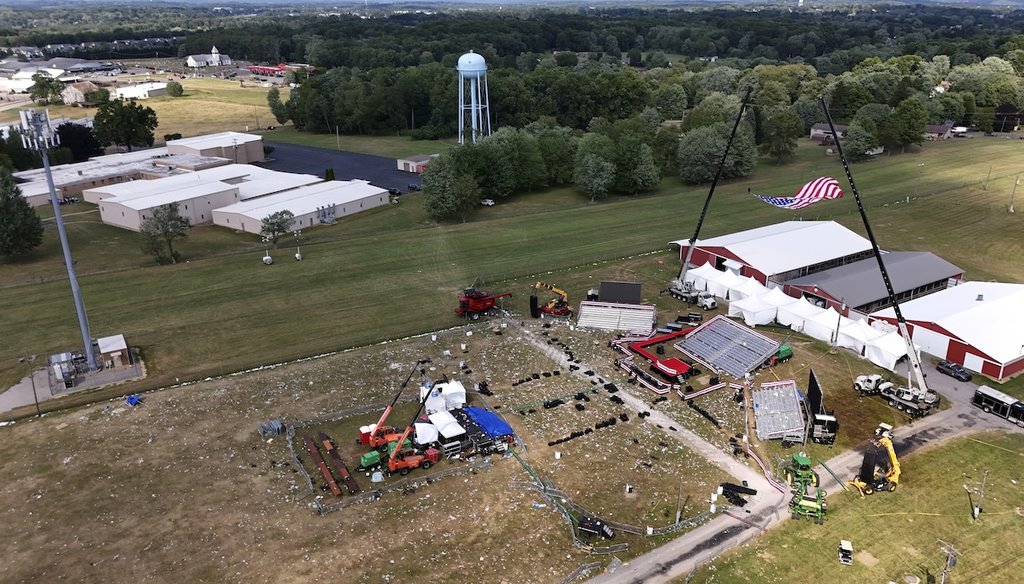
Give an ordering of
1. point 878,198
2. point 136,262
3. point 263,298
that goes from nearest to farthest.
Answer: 1. point 263,298
2. point 136,262
3. point 878,198

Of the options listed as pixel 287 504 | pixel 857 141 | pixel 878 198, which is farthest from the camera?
pixel 857 141

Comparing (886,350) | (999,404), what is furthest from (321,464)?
(999,404)

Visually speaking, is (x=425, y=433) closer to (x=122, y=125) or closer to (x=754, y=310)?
(x=754, y=310)

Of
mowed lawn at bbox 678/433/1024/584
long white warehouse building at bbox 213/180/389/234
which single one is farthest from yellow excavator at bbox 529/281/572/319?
long white warehouse building at bbox 213/180/389/234

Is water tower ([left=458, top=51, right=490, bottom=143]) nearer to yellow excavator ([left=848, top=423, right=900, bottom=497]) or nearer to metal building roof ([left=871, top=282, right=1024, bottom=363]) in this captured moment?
metal building roof ([left=871, top=282, right=1024, bottom=363])

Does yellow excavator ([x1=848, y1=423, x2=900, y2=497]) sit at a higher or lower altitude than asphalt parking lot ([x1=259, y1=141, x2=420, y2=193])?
lower

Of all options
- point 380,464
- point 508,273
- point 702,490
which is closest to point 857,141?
point 508,273

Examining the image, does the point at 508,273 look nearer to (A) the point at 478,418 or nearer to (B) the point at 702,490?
(A) the point at 478,418
